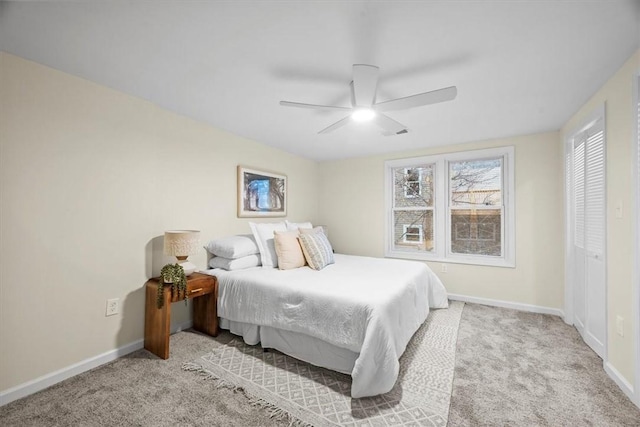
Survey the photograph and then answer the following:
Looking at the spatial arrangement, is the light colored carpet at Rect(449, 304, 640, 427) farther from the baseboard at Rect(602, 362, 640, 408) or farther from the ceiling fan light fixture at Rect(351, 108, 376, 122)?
the ceiling fan light fixture at Rect(351, 108, 376, 122)

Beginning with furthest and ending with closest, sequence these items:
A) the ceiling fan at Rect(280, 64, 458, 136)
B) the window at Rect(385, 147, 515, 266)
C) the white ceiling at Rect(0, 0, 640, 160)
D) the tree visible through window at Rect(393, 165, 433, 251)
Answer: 1. the tree visible through window at Rect(393, 165, 433, 251)
2. the window at Rect(385, 147, 515, 266)
3. the ceiling fan at Rect(280, 64, 458, 136)
4. the white ceiling at Rect(0, 0, 640, 160)

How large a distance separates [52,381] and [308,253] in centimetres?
225

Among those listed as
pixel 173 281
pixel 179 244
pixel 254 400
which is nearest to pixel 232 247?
pixel 179 244

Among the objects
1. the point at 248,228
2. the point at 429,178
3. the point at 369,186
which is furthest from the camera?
the point at 369,186

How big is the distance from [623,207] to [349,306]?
2133 millimetres

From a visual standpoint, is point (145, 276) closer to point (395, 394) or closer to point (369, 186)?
point (395, 394)

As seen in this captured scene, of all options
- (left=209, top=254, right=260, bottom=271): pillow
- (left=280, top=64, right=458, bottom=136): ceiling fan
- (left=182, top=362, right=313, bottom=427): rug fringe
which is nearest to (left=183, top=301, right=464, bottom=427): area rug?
(left=182, top=362, right=313, bottom=427): rug fringe

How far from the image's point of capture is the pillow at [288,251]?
9.52ft

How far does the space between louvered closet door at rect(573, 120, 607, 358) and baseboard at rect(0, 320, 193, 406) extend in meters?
4.04

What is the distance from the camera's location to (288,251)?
2.94 meters

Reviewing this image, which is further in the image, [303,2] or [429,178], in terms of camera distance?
[429,178]

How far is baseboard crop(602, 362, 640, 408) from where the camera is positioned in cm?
174

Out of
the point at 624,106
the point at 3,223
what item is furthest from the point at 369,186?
the point at 3,223

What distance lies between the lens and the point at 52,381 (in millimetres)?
1886
